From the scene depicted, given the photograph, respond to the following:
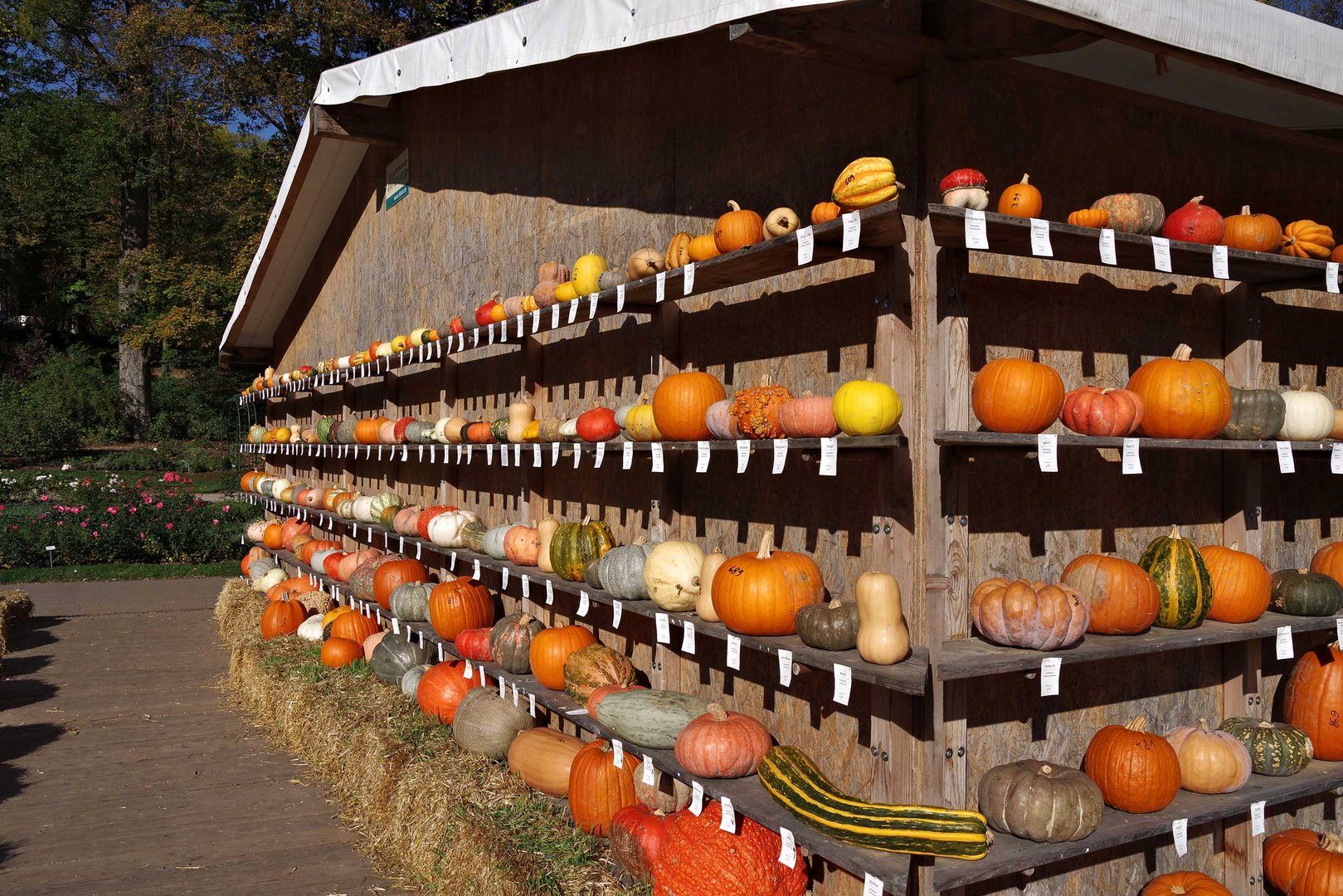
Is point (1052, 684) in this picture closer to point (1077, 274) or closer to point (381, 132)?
point (1077, 274)

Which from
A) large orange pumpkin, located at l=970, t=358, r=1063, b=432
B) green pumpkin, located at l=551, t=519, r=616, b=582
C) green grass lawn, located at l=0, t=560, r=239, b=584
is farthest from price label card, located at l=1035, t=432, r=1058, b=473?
green grass lawn, located at l=0, t=560, r=239, b=584

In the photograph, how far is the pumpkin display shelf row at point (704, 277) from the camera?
11.2ft

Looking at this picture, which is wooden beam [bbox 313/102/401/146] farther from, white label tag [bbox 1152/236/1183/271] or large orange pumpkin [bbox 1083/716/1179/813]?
large orange pumpkin [bbox 1083/716/1179/813]

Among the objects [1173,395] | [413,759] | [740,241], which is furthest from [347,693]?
[1173,395]

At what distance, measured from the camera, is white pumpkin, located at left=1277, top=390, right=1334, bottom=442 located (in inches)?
162

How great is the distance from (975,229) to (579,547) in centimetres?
311

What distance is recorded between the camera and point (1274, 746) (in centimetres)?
402

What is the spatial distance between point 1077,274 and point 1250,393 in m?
0.85

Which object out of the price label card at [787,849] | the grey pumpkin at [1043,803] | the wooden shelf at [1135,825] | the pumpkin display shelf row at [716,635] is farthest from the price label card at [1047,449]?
Answer: the price label card at [787,849]

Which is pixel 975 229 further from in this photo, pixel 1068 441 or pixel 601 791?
pixel 601 791

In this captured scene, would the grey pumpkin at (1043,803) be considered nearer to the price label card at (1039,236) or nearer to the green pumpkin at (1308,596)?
the green pumpkin at (1308,596)

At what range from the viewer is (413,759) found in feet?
18.8

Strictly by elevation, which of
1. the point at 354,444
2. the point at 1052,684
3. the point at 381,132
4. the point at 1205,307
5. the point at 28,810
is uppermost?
the point at 381,132

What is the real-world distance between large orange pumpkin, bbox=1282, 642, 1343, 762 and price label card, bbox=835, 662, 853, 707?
2397 millimetres
